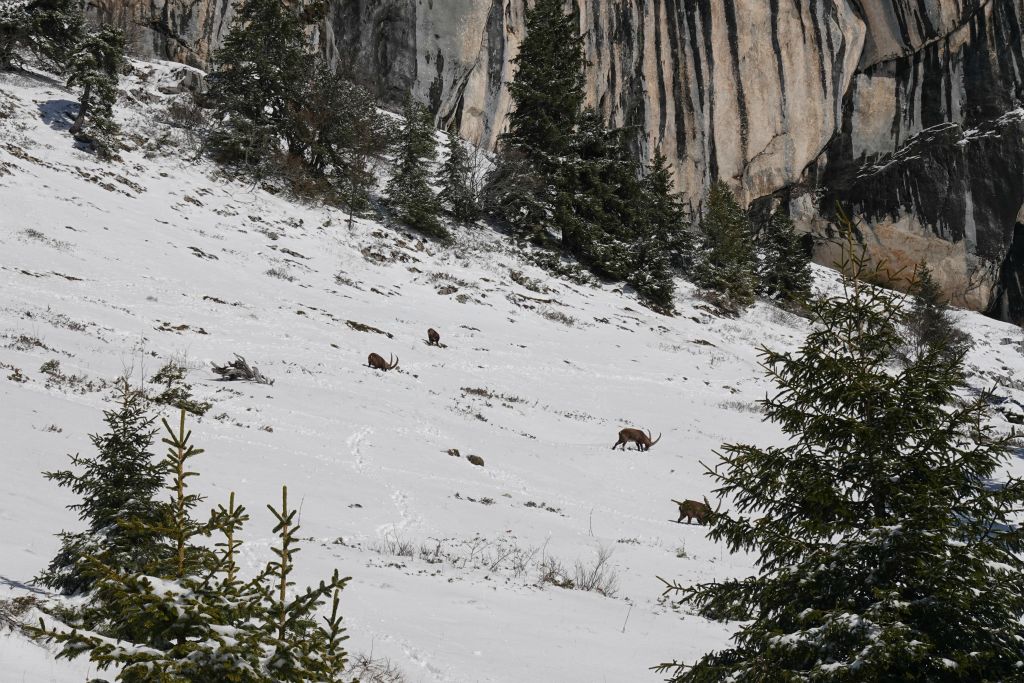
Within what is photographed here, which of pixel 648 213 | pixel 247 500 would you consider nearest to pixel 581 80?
pixel 648 213

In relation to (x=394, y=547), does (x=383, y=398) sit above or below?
above

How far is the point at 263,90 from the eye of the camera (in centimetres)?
3703

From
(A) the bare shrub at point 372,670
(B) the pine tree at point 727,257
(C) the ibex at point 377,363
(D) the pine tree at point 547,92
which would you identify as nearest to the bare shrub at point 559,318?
(C) the ibex at point 377,363

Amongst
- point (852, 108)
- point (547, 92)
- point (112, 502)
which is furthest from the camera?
point (852, 108)

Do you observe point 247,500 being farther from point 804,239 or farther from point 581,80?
point 804,239

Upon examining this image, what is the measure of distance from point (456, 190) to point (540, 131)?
317 inches

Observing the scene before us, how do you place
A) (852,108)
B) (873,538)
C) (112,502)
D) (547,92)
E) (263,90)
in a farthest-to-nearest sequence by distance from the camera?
(852,108) < (547,92) < (263,90) < (112,502) < (873,538)

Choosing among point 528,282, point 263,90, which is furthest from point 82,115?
point 528,282

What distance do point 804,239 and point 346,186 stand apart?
42.3m

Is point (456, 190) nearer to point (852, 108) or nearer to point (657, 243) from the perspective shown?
point (657, 243)

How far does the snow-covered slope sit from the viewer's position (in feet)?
21.1

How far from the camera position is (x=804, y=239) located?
62219 mm

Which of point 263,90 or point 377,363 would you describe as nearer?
point 377,363

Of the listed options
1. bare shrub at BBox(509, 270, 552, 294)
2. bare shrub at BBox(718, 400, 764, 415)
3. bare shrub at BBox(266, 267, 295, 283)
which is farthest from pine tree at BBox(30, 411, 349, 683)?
bare shrub at BBox(509, 270, 552, 294)
